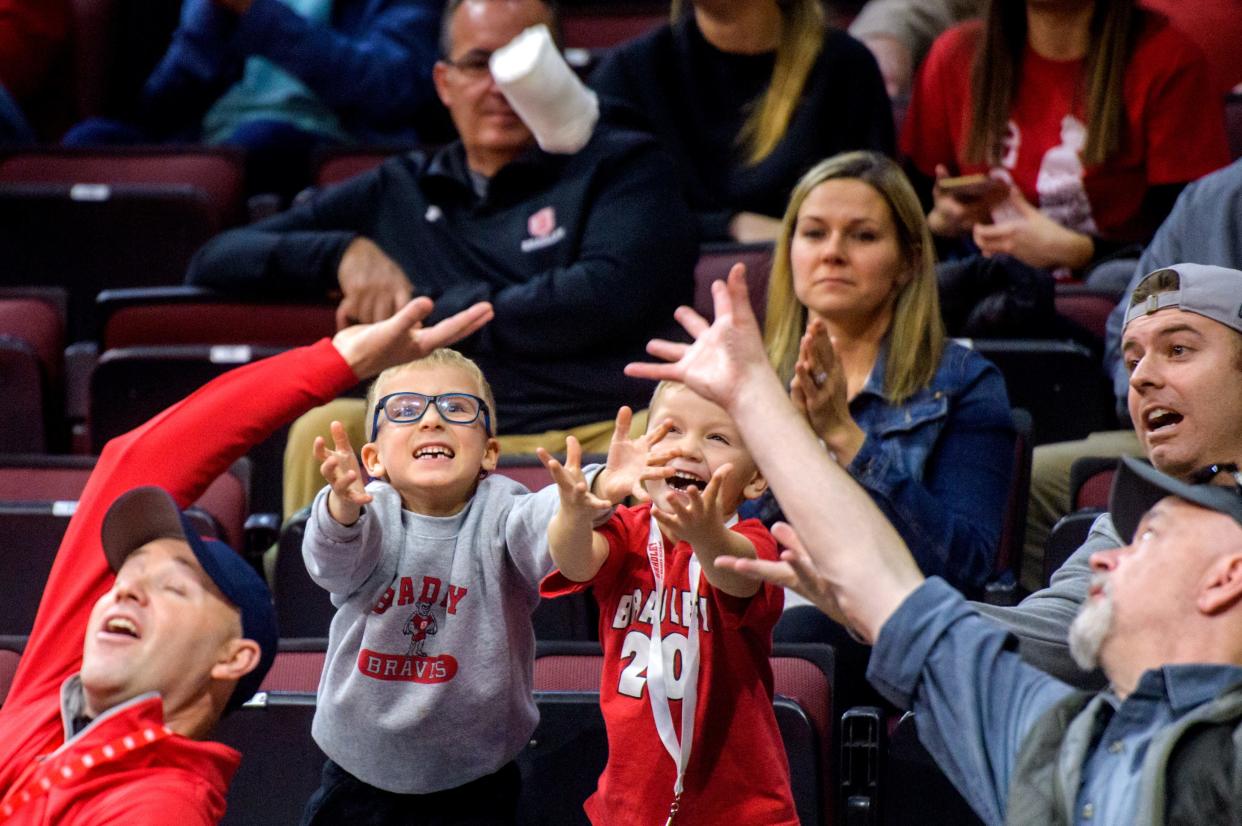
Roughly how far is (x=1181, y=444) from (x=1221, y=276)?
211 millimetres

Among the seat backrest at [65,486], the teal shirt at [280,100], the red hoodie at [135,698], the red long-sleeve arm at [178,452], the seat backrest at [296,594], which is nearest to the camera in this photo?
the red hoodie at [135,698]

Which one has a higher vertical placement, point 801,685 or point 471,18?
point 471,18

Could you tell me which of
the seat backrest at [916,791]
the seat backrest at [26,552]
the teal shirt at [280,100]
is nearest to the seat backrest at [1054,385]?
the seat backrest at [916,791]

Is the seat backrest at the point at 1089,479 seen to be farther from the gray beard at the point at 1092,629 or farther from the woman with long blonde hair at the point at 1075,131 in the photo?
the gray beard at the point at 1092,629

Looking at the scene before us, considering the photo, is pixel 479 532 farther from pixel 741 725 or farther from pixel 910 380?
pixel 910 380

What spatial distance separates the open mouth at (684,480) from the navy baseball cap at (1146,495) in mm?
539

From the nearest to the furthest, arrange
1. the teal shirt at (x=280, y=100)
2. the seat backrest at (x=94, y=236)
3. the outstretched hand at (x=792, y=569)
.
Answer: the outstretched hand at (x=792, y=569)
the seat backrest at (x=94, y=236)
the teal shirt at (x=280, y=100)

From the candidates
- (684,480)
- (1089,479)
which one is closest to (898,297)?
(1089,479)

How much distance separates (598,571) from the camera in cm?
204

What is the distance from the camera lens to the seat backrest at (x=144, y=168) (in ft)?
12.4

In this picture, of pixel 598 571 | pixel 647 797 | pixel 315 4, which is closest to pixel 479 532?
pixel 598 571

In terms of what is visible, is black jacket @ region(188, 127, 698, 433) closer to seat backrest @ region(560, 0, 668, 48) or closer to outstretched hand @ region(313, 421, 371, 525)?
outstretched hand @ region(313, 421, 371, 525)

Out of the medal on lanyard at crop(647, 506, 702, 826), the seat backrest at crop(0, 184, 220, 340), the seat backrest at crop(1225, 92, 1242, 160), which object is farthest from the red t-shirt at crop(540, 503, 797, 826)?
the seat backrest at crop(1225, 92, 1242, 160)

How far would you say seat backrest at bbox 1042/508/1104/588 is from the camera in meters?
2.29
